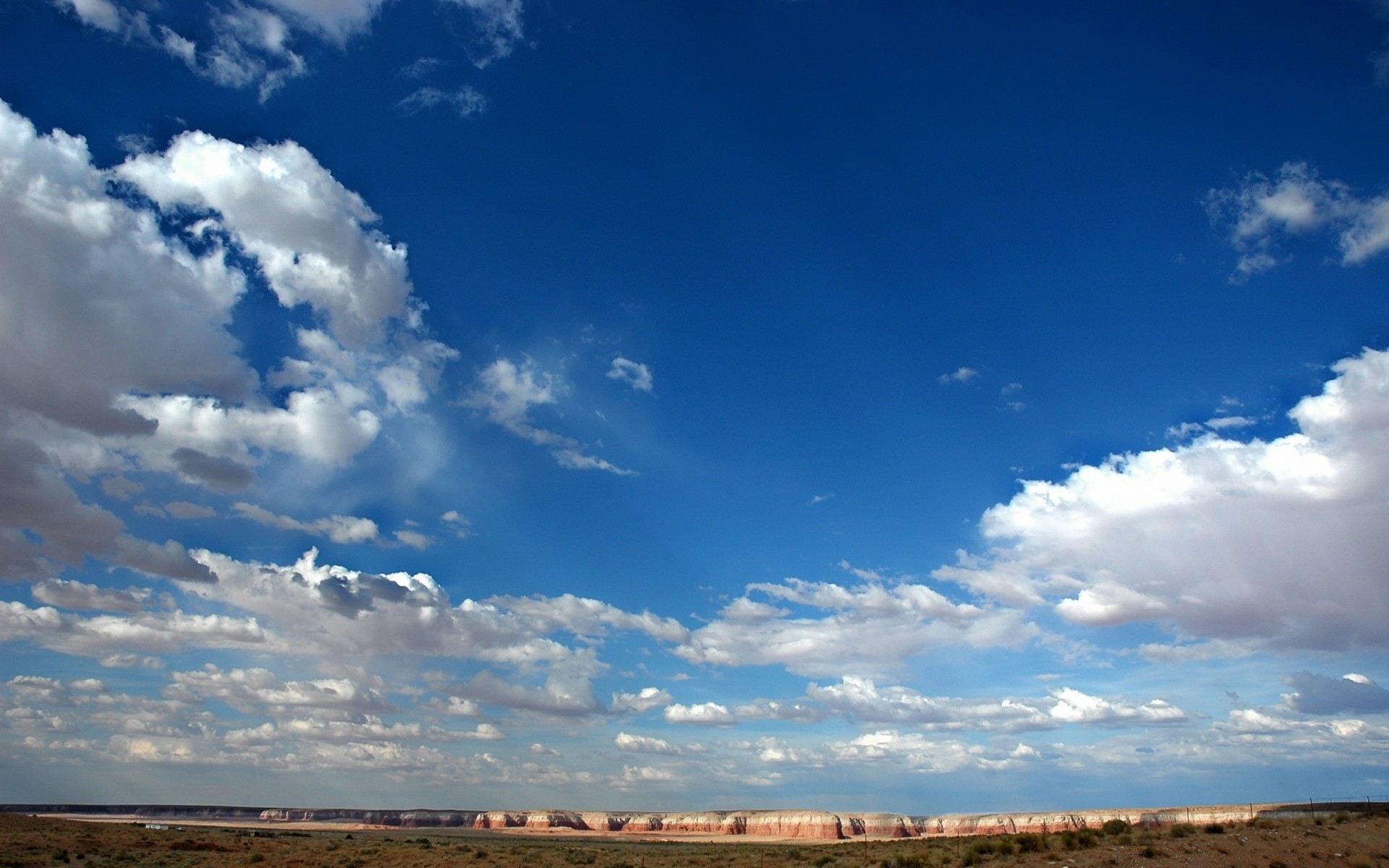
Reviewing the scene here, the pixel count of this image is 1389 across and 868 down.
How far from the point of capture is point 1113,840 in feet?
136

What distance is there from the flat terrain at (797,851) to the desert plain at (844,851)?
0.10 meters

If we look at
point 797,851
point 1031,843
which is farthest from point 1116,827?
point 797,851

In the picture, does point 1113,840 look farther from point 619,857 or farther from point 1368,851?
point 619,857

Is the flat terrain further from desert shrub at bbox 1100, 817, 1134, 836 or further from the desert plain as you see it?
desert shrub at bbox 1100, 817, 1134, 836

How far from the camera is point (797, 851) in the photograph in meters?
67.2

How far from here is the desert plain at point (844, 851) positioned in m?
37.6

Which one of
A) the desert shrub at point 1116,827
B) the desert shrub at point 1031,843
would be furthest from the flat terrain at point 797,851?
the desert shrub at point 1116,827

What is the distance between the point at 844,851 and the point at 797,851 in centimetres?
732

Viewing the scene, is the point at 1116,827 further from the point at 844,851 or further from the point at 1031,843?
the point at 844,851

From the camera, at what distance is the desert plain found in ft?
123

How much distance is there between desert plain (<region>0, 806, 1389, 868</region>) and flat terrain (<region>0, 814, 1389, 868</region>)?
0.10 metres

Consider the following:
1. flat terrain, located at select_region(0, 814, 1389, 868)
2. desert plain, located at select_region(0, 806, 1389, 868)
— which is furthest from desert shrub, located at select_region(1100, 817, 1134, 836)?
flat terrain, located at select_region(0, 814, 1389, 868)

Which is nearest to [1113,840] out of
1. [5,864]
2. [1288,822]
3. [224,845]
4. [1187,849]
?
[1187,849]

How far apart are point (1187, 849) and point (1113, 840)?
4.18 metres
